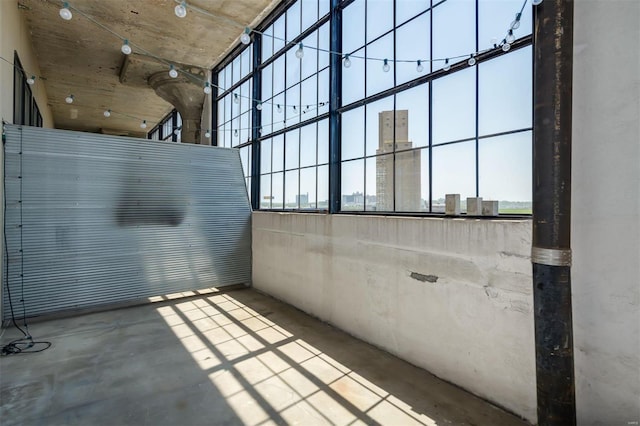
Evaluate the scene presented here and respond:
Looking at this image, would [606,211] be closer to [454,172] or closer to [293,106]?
[454,172]

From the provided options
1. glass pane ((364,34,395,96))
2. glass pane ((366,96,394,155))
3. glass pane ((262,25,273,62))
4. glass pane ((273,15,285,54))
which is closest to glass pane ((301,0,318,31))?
glass pane ((273,15,285,54))

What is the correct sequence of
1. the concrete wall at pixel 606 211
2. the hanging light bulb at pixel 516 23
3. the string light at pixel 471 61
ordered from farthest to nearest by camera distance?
the string light at pixel 471 61, the hanging light bulb at pixel 516 23, the concrete wall at pixel 606 211

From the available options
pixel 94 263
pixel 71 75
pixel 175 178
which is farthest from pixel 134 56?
pixel 94 263

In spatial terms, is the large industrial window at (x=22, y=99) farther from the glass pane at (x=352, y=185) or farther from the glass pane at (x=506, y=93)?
the glass pane at (x=506, y=93)

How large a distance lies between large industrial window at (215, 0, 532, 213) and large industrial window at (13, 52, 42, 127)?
377 centimetres

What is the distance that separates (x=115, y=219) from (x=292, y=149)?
2977 millimetres

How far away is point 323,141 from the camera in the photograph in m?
4.76

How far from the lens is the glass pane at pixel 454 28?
9.49 feet

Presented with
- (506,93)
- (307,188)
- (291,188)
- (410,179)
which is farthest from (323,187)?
(506,93)

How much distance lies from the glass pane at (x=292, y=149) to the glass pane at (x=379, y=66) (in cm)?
172

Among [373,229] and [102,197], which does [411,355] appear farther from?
[102,197]

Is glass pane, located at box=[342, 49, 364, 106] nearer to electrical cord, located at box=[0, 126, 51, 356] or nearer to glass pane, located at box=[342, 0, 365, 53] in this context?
glass pane, located at box=[342, 0, 365, 53]

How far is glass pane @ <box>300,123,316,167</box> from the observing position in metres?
4.99

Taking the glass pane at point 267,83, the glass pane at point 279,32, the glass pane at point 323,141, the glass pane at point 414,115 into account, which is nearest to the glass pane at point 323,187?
the glass pane at point 323,141
